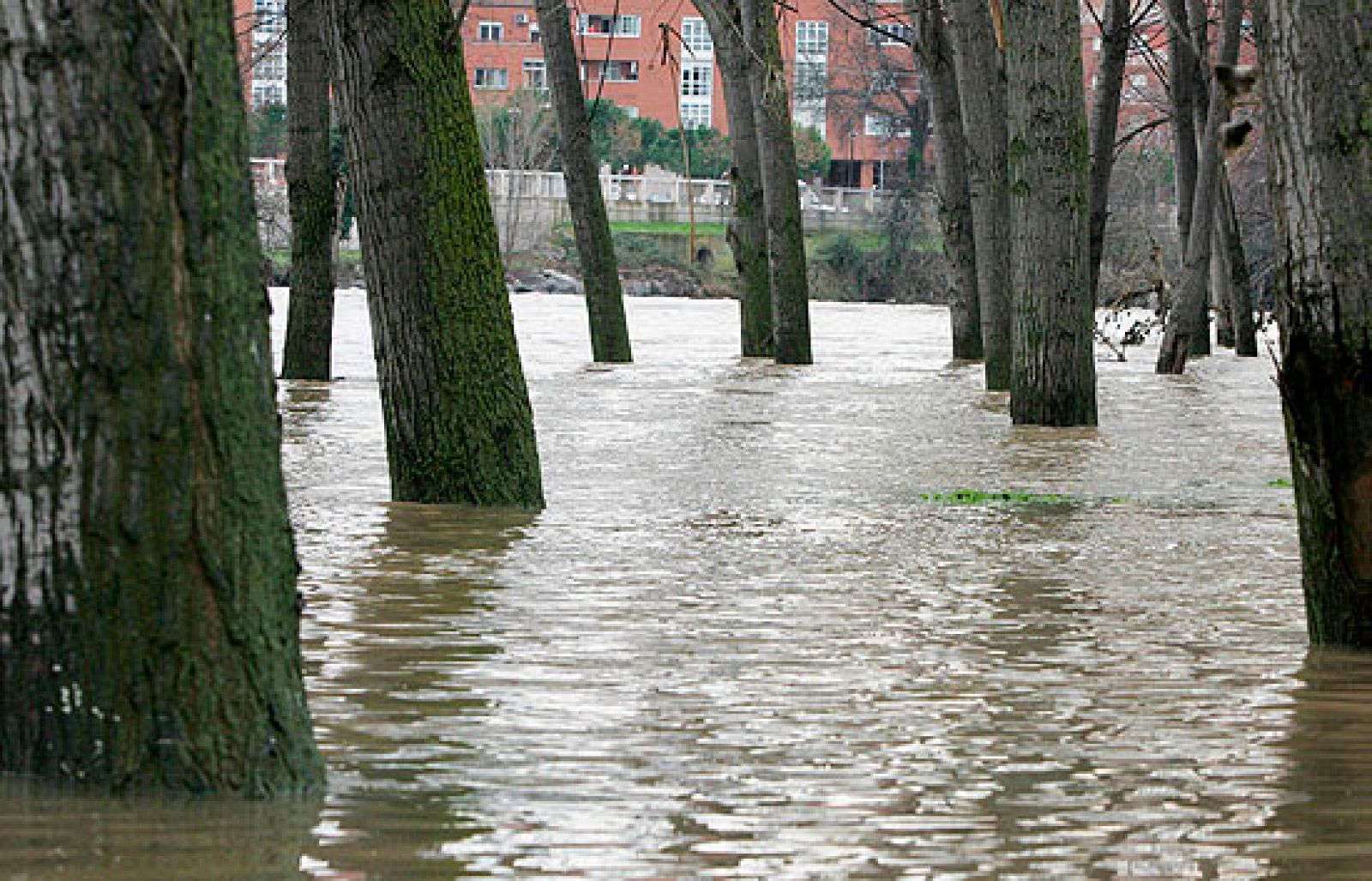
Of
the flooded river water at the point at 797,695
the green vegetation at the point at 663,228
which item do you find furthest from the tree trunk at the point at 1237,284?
the green vegetation at the point at 663,228

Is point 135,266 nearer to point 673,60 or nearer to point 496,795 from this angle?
point 496,795

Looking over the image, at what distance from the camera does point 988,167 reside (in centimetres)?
2078

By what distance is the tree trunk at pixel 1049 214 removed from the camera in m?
15.7

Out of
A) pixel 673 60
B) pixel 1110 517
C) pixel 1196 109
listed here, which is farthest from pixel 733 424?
pixel 1196 109

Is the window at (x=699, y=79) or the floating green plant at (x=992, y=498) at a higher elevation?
the window at (x=699, y=79)

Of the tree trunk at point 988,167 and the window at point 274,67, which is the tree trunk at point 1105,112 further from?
the window at point 274,67

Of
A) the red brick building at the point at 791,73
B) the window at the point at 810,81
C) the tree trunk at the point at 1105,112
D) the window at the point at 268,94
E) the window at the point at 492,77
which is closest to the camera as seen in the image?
the tree trunk at the point at 1105,112

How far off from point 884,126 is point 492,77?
21.0 meters

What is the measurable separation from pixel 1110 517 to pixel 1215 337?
28.0 meters

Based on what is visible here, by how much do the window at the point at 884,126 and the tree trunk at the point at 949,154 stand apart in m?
57.3

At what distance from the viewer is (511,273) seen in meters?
71.1

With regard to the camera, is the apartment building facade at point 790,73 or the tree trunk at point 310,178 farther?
the apartment building facade at point 790,73

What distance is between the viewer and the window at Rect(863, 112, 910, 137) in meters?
83.9

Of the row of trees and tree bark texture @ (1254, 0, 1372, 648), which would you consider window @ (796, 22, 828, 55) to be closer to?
tree bark texture @ (1254, 0, 1372, 648)
